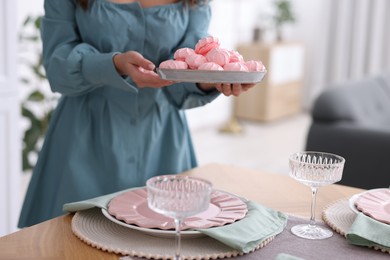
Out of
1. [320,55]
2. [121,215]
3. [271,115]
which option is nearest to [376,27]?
[320,55]

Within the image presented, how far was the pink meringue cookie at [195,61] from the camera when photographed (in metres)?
1.10

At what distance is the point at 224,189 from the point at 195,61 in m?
0.36

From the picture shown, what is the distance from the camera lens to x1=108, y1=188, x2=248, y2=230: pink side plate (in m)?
1.04

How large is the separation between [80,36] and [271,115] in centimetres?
440

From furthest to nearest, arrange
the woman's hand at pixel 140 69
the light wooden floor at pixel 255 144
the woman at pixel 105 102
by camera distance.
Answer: the light wooden floor at pixel 255 144 < the woman at pixel 105 102 < the woman's hand at pixel 140 69

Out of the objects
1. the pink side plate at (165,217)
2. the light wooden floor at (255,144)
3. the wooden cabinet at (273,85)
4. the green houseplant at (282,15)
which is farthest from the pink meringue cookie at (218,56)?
the green houseplant at (282,15)

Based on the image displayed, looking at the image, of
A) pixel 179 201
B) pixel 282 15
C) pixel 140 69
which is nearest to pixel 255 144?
pixel 282 15

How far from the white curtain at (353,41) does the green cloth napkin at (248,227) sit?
5010 mm

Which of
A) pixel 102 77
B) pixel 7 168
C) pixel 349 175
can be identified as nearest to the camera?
pixel 102 77

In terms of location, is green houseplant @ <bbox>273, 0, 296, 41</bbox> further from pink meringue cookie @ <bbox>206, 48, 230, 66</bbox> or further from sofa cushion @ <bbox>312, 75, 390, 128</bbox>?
pink meringue cookie @ <bbox>206, 48, 230, 66</bbox>

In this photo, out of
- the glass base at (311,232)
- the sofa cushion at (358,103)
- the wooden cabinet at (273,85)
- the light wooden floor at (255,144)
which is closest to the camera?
the glass base at (311,232)

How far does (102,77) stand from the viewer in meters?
1.34

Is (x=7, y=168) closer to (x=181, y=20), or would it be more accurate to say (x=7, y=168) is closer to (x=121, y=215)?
(x=181, y=20)

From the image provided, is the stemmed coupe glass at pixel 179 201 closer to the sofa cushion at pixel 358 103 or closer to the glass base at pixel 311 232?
the glass base at pixel 311 232
